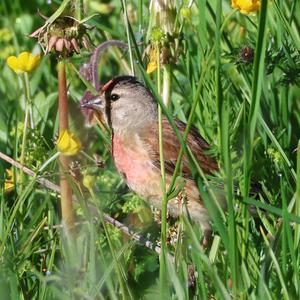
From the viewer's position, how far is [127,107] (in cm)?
450

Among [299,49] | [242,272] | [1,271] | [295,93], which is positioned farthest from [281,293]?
[295,93]

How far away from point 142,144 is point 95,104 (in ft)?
1.13

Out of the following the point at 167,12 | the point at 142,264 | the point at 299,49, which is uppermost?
the point at 167,12

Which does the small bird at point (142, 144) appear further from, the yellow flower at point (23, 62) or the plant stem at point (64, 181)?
the plant stem at point (64, 181)

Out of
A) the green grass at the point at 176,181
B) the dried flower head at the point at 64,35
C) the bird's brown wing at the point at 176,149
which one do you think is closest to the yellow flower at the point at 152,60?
the green grass at the point at 176,181

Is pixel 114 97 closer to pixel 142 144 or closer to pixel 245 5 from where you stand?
pixel 142 144

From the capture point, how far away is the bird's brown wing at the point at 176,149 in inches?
161

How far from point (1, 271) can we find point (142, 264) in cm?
70

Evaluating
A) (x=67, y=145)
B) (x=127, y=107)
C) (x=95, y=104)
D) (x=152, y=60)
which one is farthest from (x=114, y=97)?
(x=67, y=145)

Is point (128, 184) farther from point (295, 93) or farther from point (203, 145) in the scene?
point (295, 93)

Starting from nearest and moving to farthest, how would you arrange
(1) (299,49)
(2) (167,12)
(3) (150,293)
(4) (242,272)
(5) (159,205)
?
(4) (242,272), (3) (150,293), (2) (167,12), (1) (299,49), (5) (159,205)

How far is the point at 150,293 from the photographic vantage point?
3096mm

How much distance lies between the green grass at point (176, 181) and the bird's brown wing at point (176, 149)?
0.07 metres

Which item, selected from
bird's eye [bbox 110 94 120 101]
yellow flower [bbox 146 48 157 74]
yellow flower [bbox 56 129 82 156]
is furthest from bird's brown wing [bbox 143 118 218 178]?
yellow flower [bbox 56 129 82 156]
